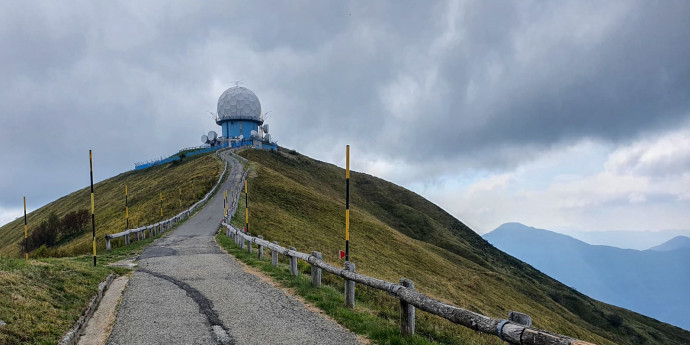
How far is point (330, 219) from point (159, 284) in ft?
95.0

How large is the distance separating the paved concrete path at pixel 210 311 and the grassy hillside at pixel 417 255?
2.11 meters

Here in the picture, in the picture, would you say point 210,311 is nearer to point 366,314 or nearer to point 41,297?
point 366,314

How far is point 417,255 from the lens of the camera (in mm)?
38500

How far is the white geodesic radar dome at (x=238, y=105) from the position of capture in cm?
9081

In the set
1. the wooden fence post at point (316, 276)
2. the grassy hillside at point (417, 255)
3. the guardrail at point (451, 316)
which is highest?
the guardrail at point (451, 316)

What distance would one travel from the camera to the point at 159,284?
37.4 ft

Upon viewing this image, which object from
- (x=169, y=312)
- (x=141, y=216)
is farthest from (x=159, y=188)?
(x=169, y=312)

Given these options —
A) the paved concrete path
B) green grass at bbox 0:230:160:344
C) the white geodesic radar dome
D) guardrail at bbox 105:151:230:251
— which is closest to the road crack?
the paved concrete path

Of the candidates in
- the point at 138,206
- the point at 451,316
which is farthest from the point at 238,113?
the point at 451,316

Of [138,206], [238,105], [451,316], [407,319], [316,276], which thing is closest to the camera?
[451,316]

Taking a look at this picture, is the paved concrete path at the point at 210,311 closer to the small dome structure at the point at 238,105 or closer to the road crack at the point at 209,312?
the road crack at the point at 209,312

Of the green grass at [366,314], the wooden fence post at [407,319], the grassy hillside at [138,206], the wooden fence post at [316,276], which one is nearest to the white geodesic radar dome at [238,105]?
the grassy hillside at [138,206]

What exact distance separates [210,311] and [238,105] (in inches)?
3405

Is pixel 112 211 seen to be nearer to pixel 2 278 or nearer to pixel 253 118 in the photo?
pixel 2 278
